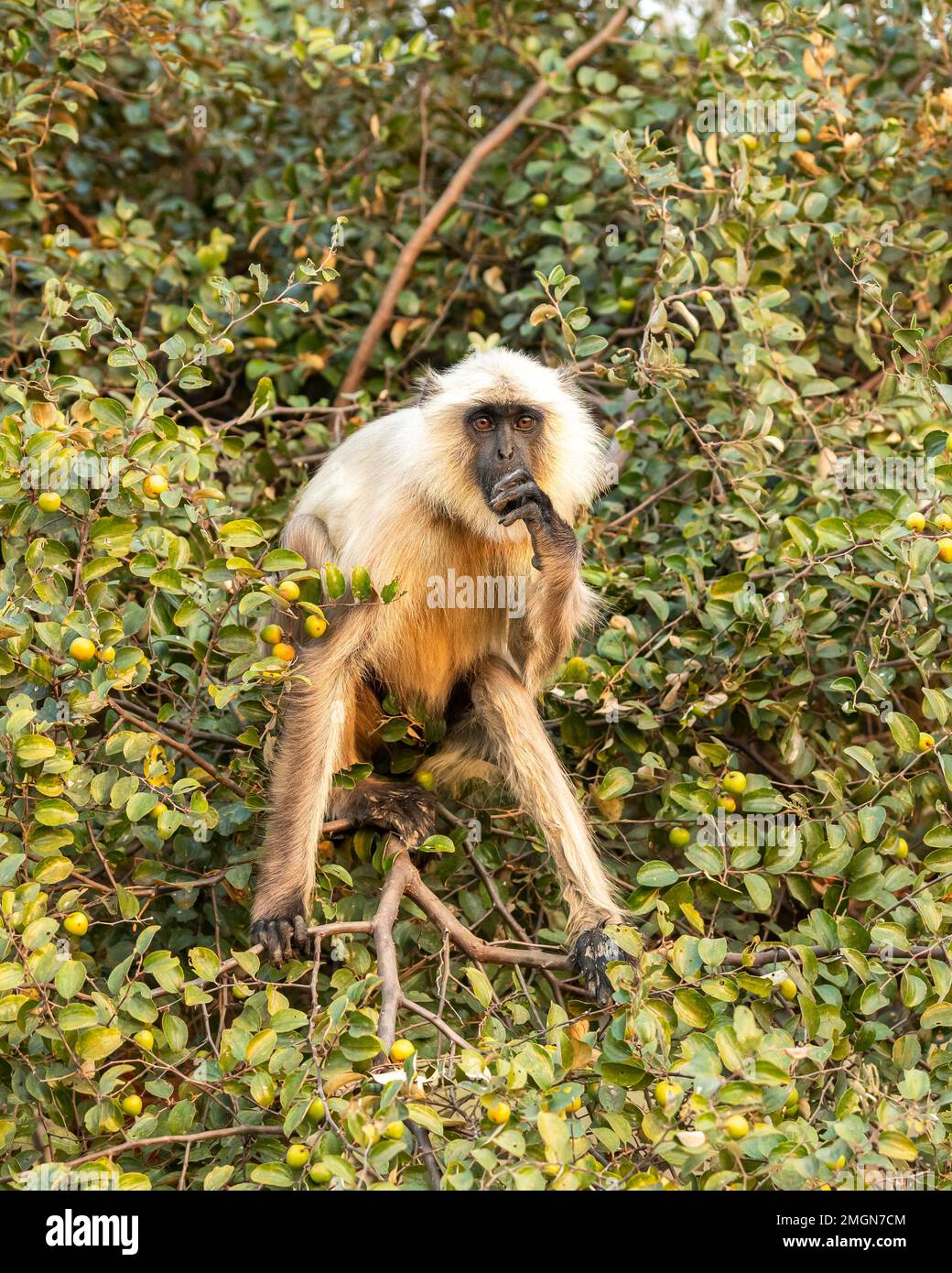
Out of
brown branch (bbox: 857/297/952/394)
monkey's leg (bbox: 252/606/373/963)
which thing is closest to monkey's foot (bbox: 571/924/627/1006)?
monkey's leg (bbox: 252/606/373/963)

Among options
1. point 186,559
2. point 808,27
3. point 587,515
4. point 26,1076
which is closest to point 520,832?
point 587,515

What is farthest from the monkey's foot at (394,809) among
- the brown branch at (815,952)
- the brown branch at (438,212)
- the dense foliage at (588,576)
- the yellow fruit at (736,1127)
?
the brown branch at (438,212)

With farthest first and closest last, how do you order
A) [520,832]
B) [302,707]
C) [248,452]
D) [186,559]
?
[248,452] < [520,832] < [302,707] < [186,559]

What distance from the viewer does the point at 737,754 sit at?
482cm

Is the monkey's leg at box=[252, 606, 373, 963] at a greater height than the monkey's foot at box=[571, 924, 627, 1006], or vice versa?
the monkey's leg at box=[252, 606, 373, 963]

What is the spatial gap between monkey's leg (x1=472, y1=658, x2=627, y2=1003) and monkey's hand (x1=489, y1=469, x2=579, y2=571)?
575mm

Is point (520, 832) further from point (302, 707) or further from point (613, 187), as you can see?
point (613, 187)

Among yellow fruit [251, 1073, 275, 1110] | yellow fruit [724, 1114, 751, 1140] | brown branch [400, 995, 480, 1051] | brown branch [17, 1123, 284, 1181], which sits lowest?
brown branch [17, 1123, 284, 1181]

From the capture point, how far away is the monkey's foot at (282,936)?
13.3ft

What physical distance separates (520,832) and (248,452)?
201 centimetres

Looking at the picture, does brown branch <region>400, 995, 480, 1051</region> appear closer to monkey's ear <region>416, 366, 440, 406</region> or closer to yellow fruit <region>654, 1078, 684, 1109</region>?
yellow fruit <region>654, 1078, 684, 1109</region>

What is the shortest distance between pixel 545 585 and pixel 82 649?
156cm

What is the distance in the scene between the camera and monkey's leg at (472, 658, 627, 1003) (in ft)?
14.0

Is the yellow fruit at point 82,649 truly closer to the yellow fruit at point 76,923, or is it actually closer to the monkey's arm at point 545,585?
the yellow fruit at point 76,923
